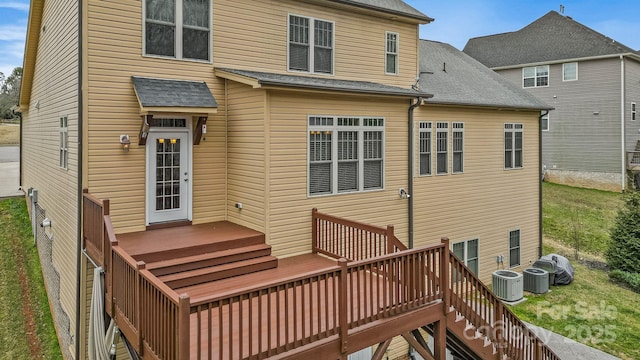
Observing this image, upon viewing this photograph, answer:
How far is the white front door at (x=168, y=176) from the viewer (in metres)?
8.36

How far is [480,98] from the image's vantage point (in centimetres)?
1318

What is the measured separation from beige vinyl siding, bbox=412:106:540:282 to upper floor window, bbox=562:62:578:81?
12.3 metres

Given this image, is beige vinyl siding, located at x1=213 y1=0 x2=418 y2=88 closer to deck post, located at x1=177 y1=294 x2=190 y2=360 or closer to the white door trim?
the white door trim

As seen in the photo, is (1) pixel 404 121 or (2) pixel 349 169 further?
(1) pixel 404 121

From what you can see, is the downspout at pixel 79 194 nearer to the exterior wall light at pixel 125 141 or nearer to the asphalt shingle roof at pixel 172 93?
the exterior wall light at pixel 125 141

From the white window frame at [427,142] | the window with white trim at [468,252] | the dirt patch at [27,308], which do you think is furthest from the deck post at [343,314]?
the window with white trim at [468,252]

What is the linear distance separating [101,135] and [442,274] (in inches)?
248

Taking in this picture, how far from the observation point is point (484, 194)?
13391 mm

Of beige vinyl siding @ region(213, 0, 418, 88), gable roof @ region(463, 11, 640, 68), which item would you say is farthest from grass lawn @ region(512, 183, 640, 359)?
gable roof @ region(463, 11, 640, 68)

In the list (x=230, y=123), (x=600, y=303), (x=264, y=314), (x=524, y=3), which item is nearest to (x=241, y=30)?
(x=230, y=123)

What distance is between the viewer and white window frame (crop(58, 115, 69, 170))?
8.58m

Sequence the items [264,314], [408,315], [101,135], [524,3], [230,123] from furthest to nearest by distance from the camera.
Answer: [524,3] → [230,123] → [101,135] → [408,315] → [264,314]

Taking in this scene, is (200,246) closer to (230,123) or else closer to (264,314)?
(264,314)

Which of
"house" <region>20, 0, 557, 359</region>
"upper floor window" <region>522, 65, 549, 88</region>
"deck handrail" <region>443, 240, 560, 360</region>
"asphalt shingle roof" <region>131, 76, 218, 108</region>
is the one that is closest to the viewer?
"house" <region>20, 0, 557, 359</region>
